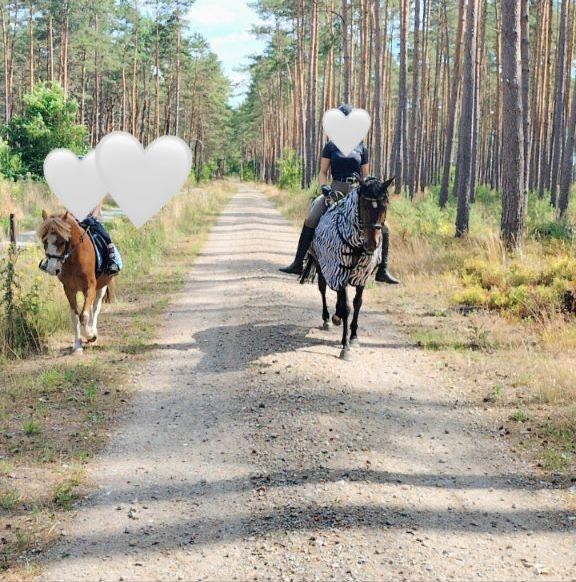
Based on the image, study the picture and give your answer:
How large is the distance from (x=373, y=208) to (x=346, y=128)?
1.99 metres

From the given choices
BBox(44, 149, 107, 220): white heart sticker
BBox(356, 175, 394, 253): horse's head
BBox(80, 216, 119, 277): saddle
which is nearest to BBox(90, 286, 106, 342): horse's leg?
BBox(80, 216, 119, 277): saddle

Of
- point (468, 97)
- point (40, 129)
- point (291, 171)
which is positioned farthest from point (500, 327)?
point (291, 171)

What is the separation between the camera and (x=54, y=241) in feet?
23.7

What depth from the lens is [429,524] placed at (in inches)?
170

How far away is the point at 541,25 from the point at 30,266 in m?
28.1

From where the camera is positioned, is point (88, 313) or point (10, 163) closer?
point (88, 313)

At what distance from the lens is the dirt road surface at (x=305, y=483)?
390cm

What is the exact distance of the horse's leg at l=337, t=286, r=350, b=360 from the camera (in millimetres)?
7883

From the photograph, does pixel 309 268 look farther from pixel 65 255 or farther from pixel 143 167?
pixel 143 167

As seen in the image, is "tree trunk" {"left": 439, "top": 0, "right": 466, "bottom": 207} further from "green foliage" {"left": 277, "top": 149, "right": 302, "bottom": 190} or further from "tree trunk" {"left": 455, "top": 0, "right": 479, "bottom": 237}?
"green foliage" {"left": 277, "top": 149, "right": 302, "bottom": 190}

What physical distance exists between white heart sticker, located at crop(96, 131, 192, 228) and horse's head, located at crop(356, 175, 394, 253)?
8.13ft

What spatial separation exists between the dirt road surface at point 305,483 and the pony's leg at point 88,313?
84 centimetres

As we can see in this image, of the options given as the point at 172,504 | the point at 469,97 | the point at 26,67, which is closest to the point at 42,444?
the point at 172,504

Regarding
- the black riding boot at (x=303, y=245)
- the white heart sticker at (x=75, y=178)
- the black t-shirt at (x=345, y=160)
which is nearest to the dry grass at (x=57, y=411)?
the white heart sticker at (x=75, y=178)
